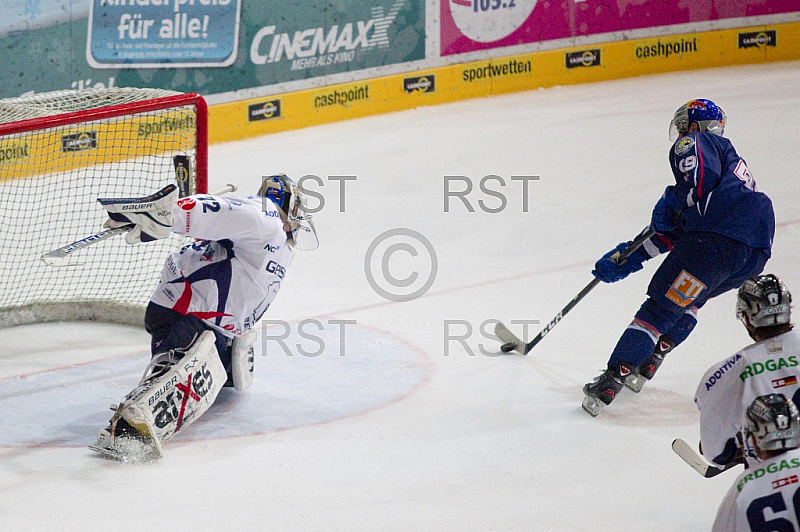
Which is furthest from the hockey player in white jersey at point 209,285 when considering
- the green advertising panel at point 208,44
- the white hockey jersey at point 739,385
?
the green advertising panel at point 208,44

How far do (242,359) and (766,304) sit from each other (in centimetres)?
231

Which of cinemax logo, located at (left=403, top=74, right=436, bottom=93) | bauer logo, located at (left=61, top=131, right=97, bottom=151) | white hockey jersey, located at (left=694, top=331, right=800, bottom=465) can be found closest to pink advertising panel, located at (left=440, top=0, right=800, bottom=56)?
cinemax logo, located at (left=403, top=74, right=436, bottom=93)

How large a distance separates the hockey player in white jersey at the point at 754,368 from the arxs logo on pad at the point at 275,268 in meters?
1.87

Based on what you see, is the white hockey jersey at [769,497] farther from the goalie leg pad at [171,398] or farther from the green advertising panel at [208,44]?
the green advertising panel at [208,44]

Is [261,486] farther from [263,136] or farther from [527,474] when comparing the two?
[263,136]

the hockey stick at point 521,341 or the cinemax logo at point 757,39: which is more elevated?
the cinemax logo at point 757,39

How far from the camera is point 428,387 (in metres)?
4.47

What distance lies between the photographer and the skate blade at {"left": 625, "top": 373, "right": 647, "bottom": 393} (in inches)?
170

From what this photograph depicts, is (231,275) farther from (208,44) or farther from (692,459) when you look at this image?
(208,44)

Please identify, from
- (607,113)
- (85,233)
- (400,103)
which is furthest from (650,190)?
(85,233)

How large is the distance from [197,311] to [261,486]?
84 cm

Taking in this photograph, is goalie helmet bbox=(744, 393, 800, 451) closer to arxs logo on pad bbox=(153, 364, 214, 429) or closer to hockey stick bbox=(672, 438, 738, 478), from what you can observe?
hockey stick bbox=(672, 438, 738, 478)

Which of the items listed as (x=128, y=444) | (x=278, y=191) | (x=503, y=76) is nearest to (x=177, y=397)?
(x=128, y=444)

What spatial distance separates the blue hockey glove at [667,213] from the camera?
4.04 metres
